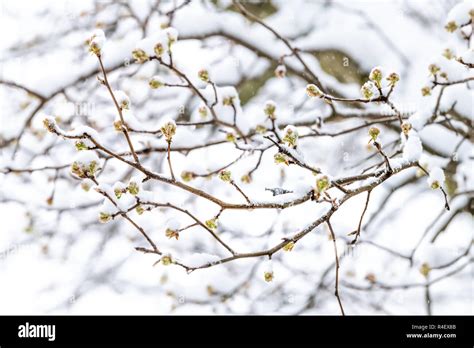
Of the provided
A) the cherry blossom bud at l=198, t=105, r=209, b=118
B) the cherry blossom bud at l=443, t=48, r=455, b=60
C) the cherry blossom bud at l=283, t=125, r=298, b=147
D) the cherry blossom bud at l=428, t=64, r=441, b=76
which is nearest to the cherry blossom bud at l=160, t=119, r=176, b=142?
the cherry blossom bud at l=283, t=125, r=298, b=147

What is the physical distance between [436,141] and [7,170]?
2.30 m

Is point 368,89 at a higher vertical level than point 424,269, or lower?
higher

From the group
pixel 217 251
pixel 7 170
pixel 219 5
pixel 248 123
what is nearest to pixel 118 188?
pixel 248 123

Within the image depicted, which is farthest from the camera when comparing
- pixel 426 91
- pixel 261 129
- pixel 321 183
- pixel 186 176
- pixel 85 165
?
pixel 261 129

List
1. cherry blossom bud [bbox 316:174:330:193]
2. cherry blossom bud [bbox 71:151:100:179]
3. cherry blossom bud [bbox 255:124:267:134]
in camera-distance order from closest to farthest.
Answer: cherry blossom bud [bbox 316:174:330:193]
cherry blossom bud [bbox 71:151:100:179]
cherry blossom bud [bbox 255:124:267:134]

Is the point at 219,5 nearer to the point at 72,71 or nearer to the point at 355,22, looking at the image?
the point at 355,22

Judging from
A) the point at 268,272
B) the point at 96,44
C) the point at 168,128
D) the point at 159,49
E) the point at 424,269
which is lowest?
the point at 268,272

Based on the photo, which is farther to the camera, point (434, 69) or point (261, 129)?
point (261, 129)

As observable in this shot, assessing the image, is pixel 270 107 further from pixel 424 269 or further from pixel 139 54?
pixel 424 269

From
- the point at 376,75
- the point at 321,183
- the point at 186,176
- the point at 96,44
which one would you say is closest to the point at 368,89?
the point at 376,75

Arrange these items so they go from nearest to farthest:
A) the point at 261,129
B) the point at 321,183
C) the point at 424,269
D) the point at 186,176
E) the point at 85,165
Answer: the point at 321,183 < the point at 85,165 < the point at 186,176 < the point at 261,129 < the point at 424,269

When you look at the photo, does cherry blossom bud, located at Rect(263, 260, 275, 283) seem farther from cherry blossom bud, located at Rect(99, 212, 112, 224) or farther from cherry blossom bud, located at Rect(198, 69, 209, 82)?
cherry blossom bud, located at Rect(198, 69, 209, 82)

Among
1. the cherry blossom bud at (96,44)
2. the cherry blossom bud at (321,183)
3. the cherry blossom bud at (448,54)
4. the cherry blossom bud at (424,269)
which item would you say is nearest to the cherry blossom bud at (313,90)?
the cherry blossom bud at (321,183)

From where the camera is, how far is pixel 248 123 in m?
2.13
